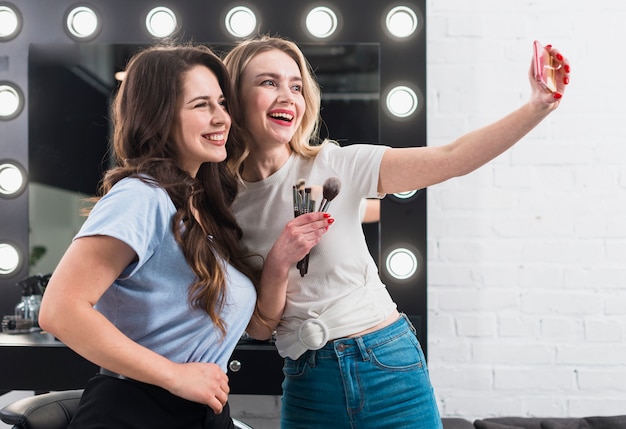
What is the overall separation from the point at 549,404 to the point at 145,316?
1.60 metres

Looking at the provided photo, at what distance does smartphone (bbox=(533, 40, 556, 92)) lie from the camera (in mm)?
1050

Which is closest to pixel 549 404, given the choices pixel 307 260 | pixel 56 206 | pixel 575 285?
pixel 575 285

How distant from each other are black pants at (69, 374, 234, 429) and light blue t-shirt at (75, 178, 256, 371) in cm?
6

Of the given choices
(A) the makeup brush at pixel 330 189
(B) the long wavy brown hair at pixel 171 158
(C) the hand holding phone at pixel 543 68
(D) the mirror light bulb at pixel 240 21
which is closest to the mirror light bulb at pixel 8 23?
(D) the mirror light bulb at pixel 240 21

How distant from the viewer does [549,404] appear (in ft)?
6.94

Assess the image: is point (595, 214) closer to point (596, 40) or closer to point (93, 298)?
point (596, 40)

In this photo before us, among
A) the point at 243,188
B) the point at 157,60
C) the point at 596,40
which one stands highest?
the point at 596,40

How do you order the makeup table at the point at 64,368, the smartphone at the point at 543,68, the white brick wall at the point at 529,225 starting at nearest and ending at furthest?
the smartphone at the point at 543,68 → the makeup table at the point at 64,368 → the white brick wall at the point at 529,225

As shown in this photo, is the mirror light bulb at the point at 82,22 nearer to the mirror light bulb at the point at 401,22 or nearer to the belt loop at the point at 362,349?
the mirror light bulb at the point at 401,22

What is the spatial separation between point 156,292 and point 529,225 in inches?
57.9

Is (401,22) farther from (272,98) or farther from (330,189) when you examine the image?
(330,189)

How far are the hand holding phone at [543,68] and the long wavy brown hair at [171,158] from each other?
52cm

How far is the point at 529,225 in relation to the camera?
2107mm

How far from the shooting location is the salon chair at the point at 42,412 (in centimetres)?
115
